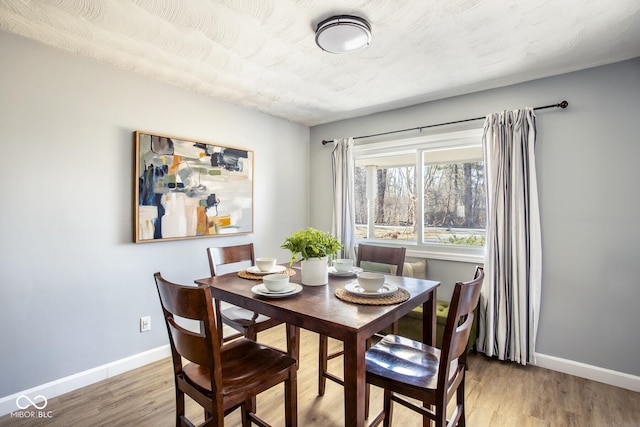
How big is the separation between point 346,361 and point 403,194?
253 centimetres

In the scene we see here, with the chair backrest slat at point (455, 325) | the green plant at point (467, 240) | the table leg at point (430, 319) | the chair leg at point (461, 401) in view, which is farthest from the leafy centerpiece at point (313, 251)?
the green plant at point (467, 240)

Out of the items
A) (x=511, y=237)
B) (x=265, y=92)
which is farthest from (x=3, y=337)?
(x=511, y=237)

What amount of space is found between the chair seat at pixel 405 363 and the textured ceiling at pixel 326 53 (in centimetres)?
181

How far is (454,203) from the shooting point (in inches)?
123

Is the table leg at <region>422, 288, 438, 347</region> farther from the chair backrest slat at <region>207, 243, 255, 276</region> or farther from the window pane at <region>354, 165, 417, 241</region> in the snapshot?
the window pane at <region>354, 165, 417, 241</region>

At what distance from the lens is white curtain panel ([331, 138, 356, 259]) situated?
364 cm

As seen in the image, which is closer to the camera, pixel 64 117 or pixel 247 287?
pixel 247 287

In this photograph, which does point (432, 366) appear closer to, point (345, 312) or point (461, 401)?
point (461, 401)

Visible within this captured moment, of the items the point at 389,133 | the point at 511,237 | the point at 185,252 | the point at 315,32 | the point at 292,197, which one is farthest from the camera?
the point at 292,197

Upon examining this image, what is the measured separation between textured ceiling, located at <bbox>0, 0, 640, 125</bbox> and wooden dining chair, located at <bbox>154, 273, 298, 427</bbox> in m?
1.47

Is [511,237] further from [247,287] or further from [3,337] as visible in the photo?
[3,337]

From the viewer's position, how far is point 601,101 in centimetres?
233

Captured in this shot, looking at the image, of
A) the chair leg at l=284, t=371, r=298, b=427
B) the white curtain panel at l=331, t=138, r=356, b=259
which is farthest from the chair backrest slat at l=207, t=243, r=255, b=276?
the white curtain panel at l=331, t=138, r=356, b=259

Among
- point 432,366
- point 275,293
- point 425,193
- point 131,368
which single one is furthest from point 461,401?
point 131,368
